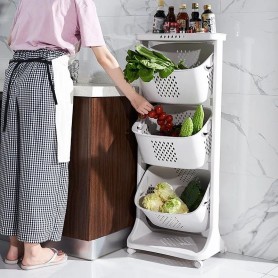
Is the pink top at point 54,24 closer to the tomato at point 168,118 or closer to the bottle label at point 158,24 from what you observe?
the bottle label at point 158,24

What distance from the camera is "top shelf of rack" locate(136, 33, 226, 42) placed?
2.44 m

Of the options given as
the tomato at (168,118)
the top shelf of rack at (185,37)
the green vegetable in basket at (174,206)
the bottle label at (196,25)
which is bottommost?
Result: the green vegetable in basket at (174,206)

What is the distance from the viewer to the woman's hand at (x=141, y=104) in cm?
254

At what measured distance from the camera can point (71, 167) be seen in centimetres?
259

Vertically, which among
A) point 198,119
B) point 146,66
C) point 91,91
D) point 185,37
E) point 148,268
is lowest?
point 148,268

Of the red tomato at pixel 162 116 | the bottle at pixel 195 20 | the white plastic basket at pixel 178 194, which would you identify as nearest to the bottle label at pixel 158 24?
the bottle at pixel 195 20

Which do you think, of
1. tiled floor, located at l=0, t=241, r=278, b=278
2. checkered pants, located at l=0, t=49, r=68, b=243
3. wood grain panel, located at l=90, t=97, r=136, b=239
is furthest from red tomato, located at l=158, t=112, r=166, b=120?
tiled floor, located at l=0, t=241, r=278, b=278

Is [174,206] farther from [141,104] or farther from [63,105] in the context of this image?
[63,105]

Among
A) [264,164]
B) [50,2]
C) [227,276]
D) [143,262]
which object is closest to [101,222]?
[143,262]

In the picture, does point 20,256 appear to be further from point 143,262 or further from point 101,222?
point 143,262

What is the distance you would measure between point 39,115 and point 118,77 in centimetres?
38

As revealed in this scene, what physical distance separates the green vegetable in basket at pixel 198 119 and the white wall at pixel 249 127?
0.25 m

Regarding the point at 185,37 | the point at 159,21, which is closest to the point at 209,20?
the point at 185,37

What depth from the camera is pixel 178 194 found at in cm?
280
